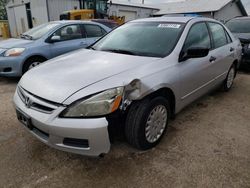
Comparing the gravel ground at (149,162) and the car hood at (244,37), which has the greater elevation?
the car hood at (244,37)

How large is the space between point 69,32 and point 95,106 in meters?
4.43

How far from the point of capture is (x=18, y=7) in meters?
20.5

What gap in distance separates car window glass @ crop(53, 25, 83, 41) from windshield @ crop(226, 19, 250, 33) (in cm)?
475

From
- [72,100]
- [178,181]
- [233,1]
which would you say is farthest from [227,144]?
[233,1]

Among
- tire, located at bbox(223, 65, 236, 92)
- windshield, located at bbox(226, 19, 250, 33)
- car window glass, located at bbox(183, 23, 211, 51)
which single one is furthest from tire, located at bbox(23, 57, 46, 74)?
windshield, located at bbox(226, 19, 250, 33)

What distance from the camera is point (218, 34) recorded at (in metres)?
4.13

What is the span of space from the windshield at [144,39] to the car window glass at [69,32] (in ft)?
8.19

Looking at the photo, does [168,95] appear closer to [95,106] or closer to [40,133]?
[95,106]

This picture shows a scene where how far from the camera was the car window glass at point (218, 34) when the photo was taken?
3.92 metres

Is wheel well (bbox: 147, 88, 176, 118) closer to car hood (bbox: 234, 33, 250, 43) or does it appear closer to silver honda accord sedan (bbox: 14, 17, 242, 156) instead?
silver honda accord sedan (bbox: 14, 17, 242, 156)

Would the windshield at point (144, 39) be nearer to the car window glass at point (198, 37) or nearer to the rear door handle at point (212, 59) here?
the car window glass at point (198, 37)

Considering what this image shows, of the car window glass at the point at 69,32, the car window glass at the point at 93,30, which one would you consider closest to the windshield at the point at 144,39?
the car window glass at the point at 69,32

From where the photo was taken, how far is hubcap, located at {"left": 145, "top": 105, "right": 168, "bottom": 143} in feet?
8.45

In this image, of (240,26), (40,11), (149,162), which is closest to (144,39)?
(149,162)
